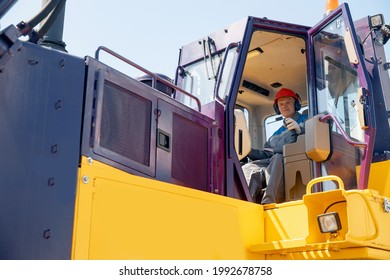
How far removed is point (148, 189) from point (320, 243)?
1.07 m

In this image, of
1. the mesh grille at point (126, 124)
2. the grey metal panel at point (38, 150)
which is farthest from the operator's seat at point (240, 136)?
the grey metal panel at point (38, 150)

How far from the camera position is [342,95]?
15.1ft

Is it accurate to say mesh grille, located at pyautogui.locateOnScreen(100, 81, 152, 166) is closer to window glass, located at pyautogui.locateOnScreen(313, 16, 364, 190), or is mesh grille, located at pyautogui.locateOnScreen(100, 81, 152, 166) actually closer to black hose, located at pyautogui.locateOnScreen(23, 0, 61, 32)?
black hose, located at pyautogui.locateOnScreen(23, 0, 61, 32)

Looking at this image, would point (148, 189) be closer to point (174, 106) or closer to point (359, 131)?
point (174, 106)

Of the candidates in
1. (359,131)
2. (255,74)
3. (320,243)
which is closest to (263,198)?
(359,131)

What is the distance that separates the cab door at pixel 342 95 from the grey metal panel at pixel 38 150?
82.1 inches

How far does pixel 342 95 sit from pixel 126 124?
6.52 feet

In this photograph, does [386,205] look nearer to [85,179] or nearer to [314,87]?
[314,87]

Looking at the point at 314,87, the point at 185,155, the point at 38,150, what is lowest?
the point at 38,150

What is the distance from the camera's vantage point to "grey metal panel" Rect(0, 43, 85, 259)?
8.60 feet

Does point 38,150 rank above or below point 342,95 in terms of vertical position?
below

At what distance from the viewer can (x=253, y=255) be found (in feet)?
11.7

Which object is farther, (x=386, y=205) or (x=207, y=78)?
(x=207, y=78)

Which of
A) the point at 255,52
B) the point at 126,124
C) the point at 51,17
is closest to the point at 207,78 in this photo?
the point at 255,52
